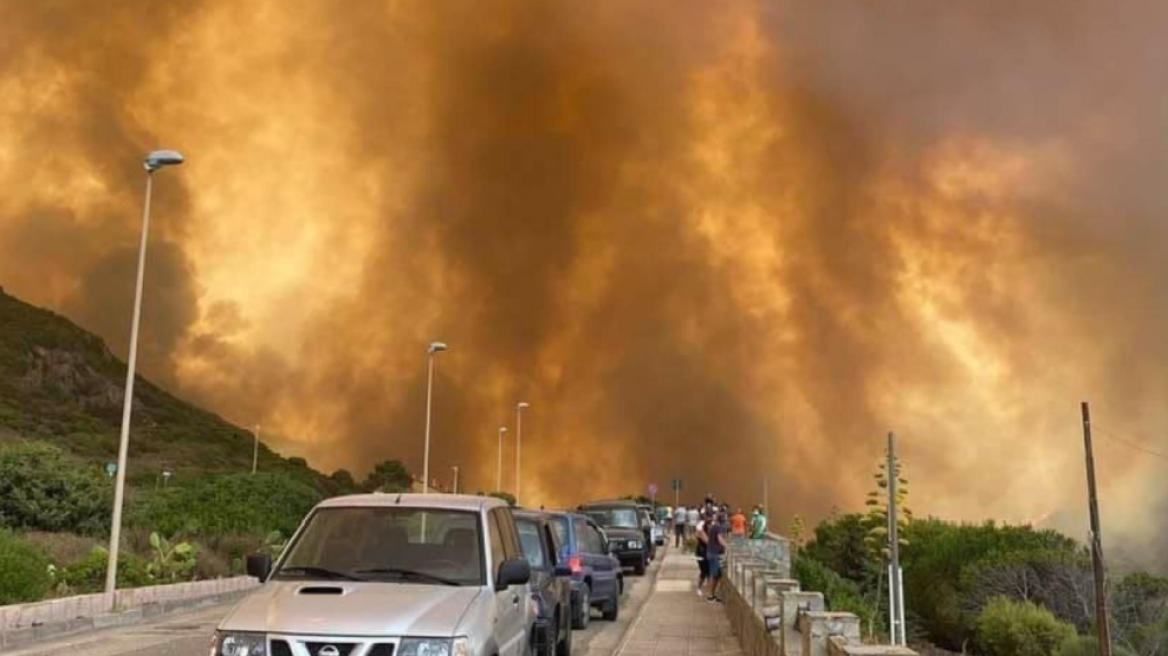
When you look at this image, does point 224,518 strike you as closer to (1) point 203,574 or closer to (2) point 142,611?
(1) point 203,574

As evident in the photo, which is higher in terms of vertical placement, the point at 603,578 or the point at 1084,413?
the point at 1084,413

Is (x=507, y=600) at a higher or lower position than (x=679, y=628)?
higher

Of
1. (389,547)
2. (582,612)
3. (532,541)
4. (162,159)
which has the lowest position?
(582,612)

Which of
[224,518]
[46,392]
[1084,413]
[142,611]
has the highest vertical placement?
[46,392]

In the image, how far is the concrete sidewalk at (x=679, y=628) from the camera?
16141 mm

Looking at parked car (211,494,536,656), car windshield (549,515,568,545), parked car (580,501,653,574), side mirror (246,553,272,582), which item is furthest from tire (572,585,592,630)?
parked car (580,501,653,574)

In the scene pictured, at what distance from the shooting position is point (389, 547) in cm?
790

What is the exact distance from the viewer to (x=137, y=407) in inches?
5595

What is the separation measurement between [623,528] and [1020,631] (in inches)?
617

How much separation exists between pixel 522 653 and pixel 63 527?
2658 cm

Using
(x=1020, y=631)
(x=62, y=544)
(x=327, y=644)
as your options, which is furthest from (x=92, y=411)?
(x=327, y=644)

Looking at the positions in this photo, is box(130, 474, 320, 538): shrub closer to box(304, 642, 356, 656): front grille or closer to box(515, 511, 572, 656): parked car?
box(515, 511, 572, 656): parked car

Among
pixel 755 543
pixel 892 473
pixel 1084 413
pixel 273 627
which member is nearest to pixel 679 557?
pixel 755 543

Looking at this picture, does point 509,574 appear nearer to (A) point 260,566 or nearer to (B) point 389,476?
(A) point 260,566
